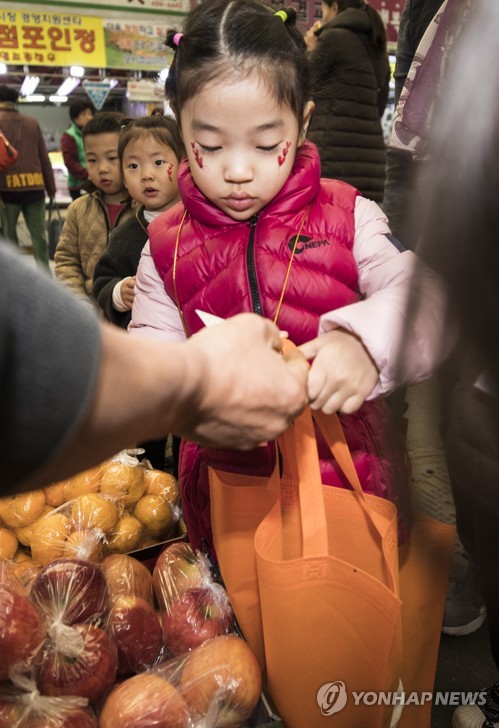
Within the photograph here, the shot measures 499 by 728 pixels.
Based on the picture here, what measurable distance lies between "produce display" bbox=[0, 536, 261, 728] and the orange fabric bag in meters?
0.11

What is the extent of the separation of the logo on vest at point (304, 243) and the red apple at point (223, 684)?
752 millimetres

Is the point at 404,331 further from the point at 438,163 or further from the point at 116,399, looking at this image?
the point at 116,399

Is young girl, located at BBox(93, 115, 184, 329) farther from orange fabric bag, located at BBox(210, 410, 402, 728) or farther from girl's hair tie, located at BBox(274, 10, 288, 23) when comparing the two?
orange fabric bag, located at BBox(210, 410, 402, 728)

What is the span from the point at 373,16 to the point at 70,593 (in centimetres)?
242

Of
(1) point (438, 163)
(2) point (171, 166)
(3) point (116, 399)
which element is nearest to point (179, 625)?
(3) point (116, 399)

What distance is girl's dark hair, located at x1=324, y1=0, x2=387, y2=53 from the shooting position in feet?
8.10

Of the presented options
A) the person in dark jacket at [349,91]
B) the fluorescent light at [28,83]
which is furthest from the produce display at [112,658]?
the fluorescent light at [28,83]

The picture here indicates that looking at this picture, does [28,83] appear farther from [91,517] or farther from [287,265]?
[287,265]

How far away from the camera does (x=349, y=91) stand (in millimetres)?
2453

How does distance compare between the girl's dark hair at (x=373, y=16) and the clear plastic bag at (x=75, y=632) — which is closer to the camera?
the clear plastic bag at (x=75, y=632)

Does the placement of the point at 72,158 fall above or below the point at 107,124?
below

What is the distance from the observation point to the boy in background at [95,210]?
2.53 metres

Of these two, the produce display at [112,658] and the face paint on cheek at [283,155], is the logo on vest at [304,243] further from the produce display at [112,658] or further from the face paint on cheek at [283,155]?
the produce display at [112,658]

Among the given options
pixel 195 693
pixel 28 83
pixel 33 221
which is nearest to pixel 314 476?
pixel 195 693
